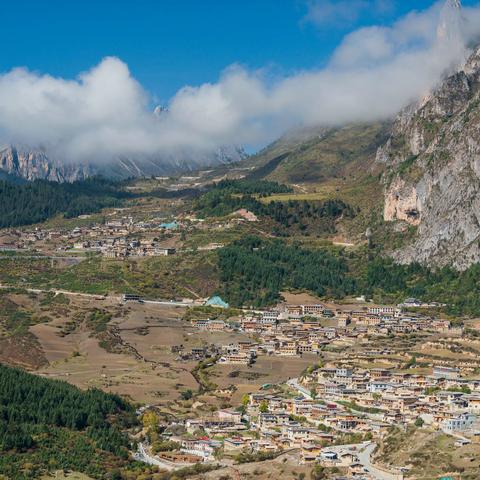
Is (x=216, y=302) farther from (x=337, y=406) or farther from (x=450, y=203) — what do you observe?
(x=337, y=406)

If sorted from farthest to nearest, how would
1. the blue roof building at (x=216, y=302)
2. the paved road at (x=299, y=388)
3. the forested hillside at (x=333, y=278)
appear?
the forested hillside at (x=333, y=278) < the blue roof building at (x=216, y=302) < the paved road at (x=299, y=388)

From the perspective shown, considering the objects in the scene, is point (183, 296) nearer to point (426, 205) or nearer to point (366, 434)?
point (426, 205)

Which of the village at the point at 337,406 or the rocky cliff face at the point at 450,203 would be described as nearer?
the village at the point at 337,406

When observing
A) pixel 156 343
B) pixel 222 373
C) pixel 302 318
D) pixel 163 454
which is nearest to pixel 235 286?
pixel 302 318

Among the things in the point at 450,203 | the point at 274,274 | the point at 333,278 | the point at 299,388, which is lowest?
the point at 299,388

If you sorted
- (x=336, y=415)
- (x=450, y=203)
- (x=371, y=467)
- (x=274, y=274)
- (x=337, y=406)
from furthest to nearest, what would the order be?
(x=450, y=203), (x=274, y=274), (x=337, y=406), (x=336, y=415), (x=371, y=467)

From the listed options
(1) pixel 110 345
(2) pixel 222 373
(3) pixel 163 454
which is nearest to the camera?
(3) pixel 163 454

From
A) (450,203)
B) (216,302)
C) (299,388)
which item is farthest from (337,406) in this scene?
(450,203)

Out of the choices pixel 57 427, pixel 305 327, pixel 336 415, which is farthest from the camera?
pixel 305 327

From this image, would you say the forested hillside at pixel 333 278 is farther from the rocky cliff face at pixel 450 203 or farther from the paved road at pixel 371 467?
the paved road at pixel 371 467

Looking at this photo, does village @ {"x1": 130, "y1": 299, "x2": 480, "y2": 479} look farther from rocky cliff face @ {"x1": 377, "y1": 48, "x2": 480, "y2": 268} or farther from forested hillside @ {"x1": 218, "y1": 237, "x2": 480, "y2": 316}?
rocky cliff face @ {"x1": 377, "y1": 48, "x2": 480, "y2": 268}

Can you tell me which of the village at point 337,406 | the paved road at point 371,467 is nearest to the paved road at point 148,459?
the village at point 337,406
